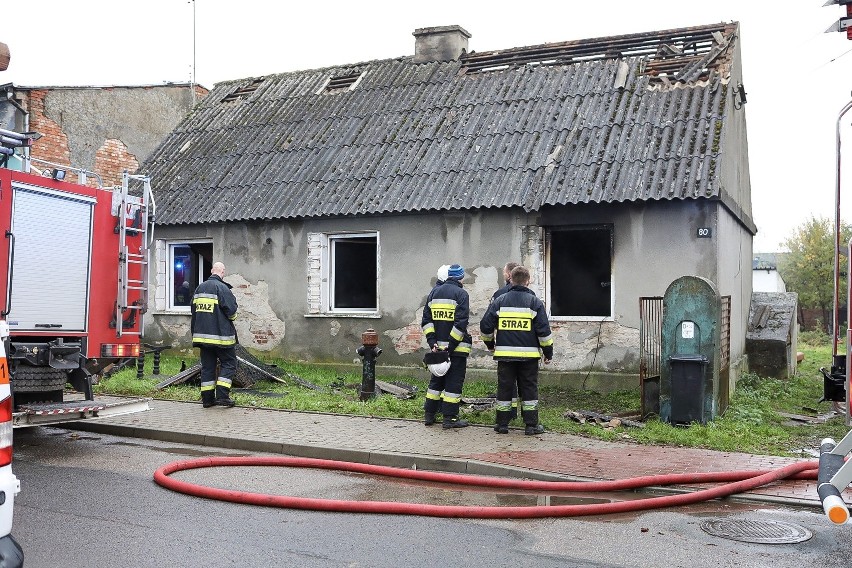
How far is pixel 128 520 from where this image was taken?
576 centimetres

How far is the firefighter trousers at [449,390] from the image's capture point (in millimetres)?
9555

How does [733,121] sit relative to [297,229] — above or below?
above

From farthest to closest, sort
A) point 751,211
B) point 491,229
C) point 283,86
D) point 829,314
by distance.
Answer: point 829,314, point 283,86, point 751,211, point 491,229

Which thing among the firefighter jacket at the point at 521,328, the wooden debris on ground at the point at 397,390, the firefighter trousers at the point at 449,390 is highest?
the firefighter jacket at the point at 521,328

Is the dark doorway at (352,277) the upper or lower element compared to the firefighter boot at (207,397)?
upper

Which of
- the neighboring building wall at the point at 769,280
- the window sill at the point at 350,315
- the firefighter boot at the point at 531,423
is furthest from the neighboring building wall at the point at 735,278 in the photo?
the neighboring building wall at the point at 769,280

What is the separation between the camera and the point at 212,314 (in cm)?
1104

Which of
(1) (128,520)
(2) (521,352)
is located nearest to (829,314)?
(2) (521,352)

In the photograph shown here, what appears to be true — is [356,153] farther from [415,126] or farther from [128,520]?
[128,520]

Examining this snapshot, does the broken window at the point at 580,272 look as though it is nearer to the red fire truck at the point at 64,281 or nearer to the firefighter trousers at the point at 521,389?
the firefighter trousers at the point at 521,389

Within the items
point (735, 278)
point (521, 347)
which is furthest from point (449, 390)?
point (735, 278)

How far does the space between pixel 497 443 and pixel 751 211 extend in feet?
36.2

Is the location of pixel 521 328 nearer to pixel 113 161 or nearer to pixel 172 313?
pixel 172 313

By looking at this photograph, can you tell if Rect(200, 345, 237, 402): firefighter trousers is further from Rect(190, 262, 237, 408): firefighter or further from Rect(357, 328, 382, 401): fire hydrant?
Rect(357, 328, 382, 401): fire hydrant
